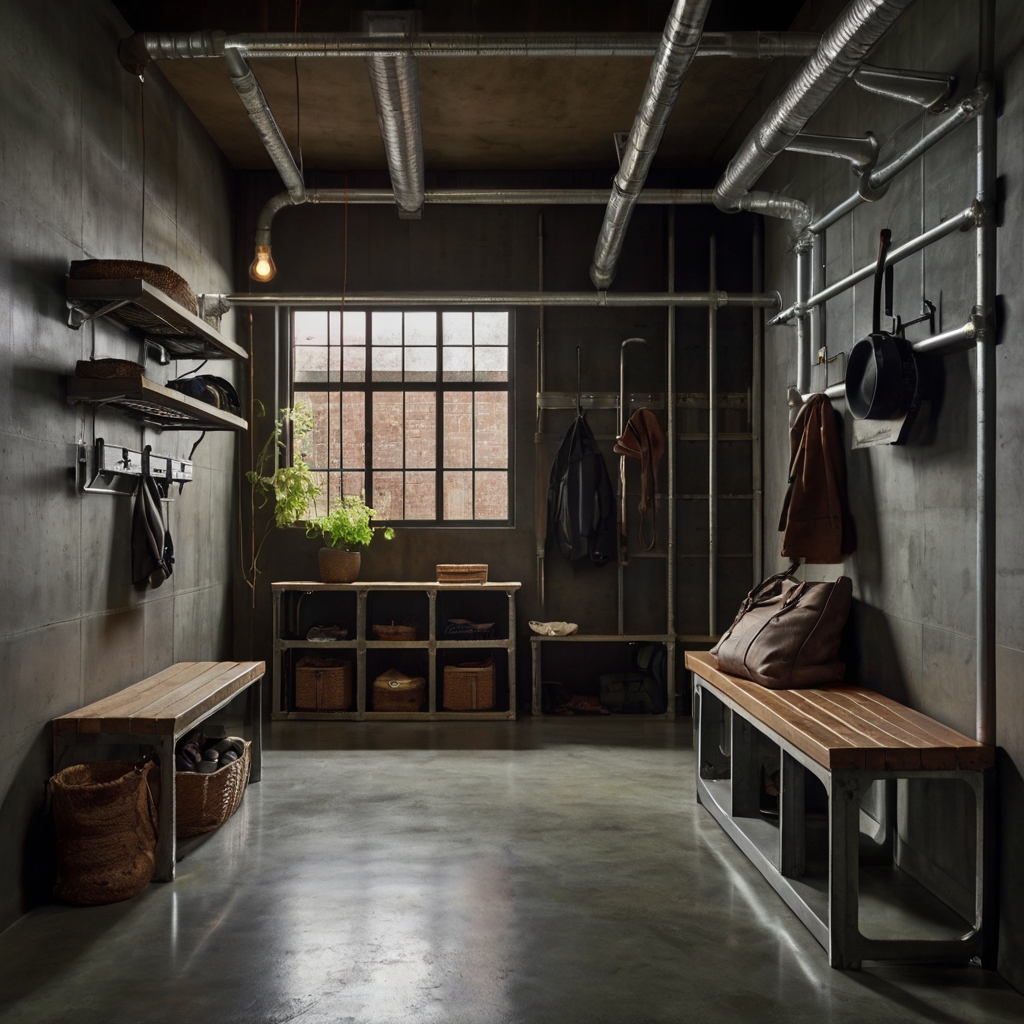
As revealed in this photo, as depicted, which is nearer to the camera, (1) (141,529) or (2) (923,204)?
(2) (923,204)

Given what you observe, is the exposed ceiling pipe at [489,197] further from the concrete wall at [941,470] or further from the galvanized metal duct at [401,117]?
the concrete wall at [941,470]

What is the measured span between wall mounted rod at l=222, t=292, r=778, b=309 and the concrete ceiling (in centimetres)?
105

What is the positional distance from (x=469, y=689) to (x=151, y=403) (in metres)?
3.26

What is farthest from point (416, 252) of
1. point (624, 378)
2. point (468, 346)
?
point (624, 378)

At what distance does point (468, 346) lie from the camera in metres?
7.24

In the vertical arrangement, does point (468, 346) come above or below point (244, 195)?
below

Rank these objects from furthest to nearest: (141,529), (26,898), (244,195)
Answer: (244,195)
(141,529)
(26,898)

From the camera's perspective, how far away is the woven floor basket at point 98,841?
134 inches

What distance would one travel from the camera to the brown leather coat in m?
4.37

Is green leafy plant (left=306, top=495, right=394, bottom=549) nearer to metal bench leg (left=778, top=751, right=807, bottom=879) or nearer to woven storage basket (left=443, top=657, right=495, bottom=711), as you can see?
woven storage basket (left=443, top=657, right=495, bottom=711)

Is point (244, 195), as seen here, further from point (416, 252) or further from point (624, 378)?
point (624, 378)

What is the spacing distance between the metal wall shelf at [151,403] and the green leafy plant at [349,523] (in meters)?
1.44

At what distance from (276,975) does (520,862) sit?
3.97ft

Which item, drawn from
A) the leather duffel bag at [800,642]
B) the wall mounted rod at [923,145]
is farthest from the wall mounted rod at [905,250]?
the leather duffel bag at [800,642]
